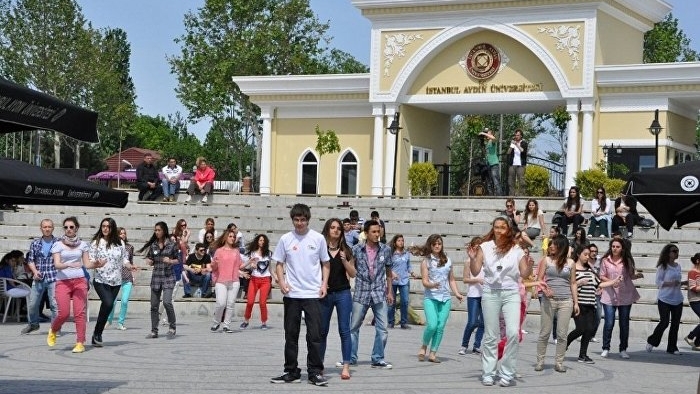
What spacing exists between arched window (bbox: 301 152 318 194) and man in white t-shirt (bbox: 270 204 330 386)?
29586mm

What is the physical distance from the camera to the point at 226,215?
32688 millimetres

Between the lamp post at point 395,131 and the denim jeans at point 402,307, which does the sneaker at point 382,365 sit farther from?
the lamp post at point 395,131

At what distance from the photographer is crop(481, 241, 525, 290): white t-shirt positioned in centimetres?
1426

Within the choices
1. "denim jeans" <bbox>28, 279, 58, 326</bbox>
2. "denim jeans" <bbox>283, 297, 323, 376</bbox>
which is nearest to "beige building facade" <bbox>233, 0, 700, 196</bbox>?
"denim jeans" <bbox>28, 279, 58, 326</bbox>

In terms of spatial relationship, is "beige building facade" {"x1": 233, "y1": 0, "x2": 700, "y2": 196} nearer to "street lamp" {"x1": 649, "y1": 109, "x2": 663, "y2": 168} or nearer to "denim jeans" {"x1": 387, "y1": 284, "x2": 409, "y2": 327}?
"street lamp" {"x1": 649, "y1": 109, "x2": 663, "y2": 168}

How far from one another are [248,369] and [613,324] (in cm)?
615

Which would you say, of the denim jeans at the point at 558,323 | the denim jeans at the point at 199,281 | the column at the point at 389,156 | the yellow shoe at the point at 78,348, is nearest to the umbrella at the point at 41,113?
the yellow shoe at the point at 78,348

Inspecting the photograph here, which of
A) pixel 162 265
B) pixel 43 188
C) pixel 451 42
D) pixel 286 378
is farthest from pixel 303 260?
pixel 451 42

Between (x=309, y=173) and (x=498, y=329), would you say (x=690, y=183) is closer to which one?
(x=498, y=329)

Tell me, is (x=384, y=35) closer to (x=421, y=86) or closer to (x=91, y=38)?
(x=421, y=86)

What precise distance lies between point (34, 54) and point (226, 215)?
33.5 meters

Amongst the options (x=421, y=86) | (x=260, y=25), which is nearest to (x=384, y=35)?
(x=421, y=86)

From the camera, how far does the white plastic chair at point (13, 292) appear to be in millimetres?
21584

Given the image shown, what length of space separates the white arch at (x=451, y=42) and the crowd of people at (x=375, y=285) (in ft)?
55.2
